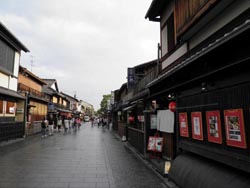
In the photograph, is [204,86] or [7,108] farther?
[7,108]

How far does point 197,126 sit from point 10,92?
16464 mm

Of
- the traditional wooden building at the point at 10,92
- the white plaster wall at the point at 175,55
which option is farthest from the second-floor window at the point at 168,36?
the traditional wooden building at the point at 10,92

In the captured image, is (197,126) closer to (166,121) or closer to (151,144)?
(166,121)

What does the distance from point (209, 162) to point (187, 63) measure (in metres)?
2.52

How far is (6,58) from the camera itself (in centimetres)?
1816

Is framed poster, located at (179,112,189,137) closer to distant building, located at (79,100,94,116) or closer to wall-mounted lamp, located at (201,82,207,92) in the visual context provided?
wall-mounted lamp, located at (201,82,207,92)

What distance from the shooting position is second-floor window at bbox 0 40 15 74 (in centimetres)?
1734

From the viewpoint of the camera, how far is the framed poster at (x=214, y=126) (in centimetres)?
495

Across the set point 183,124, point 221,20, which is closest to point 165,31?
point 221,20

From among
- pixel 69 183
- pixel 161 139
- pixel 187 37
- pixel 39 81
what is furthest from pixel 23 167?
pixel 39 81

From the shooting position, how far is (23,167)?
28.8 feet

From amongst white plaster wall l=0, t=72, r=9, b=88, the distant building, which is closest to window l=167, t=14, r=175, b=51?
white plaster wall l=0, t=72, r=9, b=88

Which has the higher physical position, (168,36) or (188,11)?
(168,36)

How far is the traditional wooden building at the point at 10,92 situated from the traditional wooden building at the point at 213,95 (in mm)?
13658
